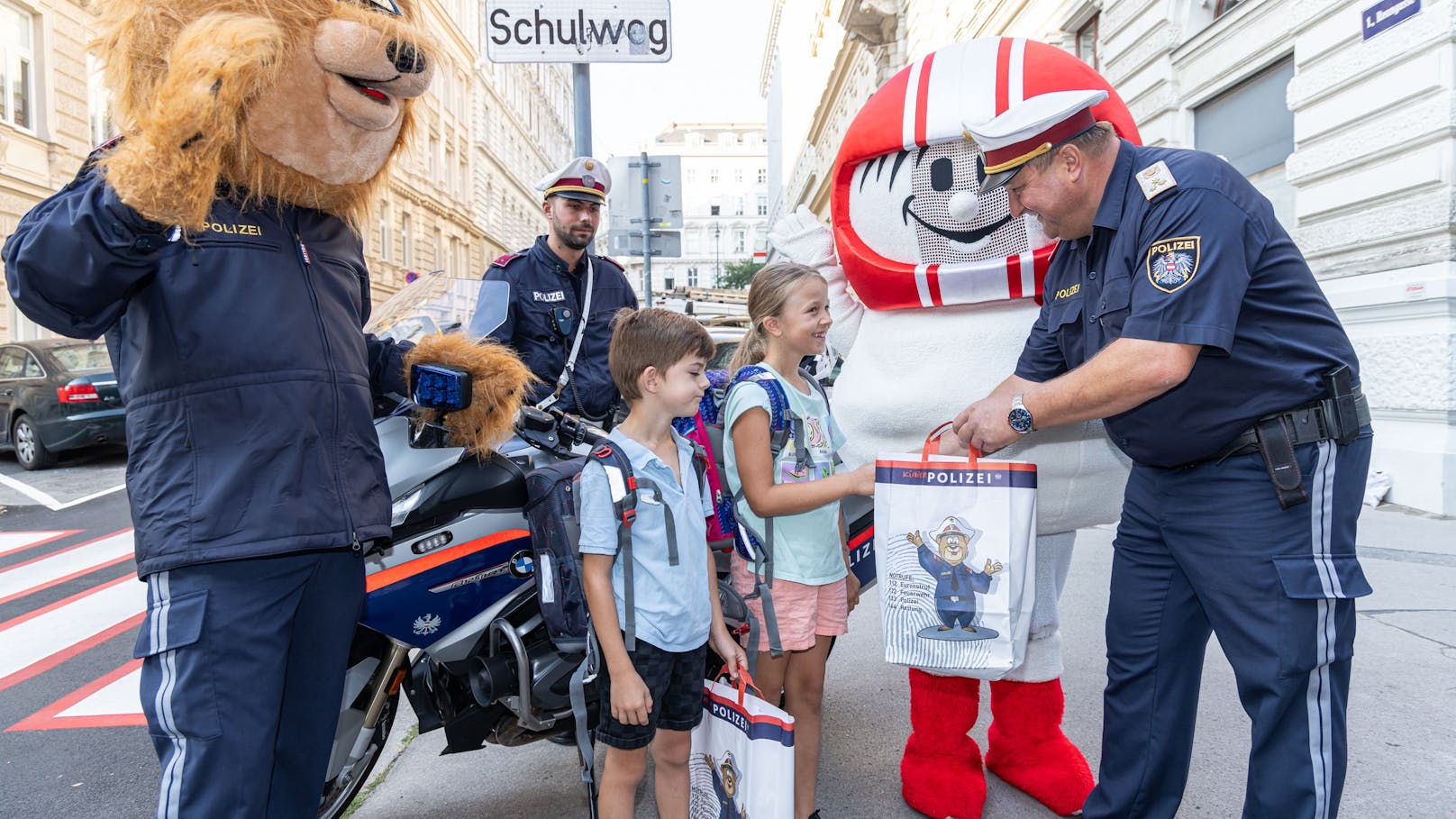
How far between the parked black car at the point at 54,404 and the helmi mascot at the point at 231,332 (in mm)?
9522

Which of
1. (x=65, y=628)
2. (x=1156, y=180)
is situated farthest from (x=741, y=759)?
(x=65, y=628)

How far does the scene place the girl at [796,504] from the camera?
226 cm

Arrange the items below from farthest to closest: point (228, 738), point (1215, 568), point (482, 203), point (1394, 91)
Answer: point (482, 203) → point (1394, 91) → point (1215, 568) → point (228, 738)

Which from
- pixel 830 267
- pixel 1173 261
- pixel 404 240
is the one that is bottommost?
pixel 1173 261

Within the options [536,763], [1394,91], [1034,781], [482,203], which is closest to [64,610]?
[536,763]

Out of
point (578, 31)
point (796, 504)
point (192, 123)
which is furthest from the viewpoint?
point (578, 31)

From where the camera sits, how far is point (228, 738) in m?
1.49

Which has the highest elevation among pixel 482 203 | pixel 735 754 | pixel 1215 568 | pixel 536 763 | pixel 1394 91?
pixel 482 203

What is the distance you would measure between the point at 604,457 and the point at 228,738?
2.85ft

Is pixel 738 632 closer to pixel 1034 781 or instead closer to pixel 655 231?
pixel 1034 781

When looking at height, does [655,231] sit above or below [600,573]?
above

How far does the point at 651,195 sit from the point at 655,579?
7030 millimetres

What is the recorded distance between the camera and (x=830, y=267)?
3004mm

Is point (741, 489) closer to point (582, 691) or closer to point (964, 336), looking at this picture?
point (582, 691)
